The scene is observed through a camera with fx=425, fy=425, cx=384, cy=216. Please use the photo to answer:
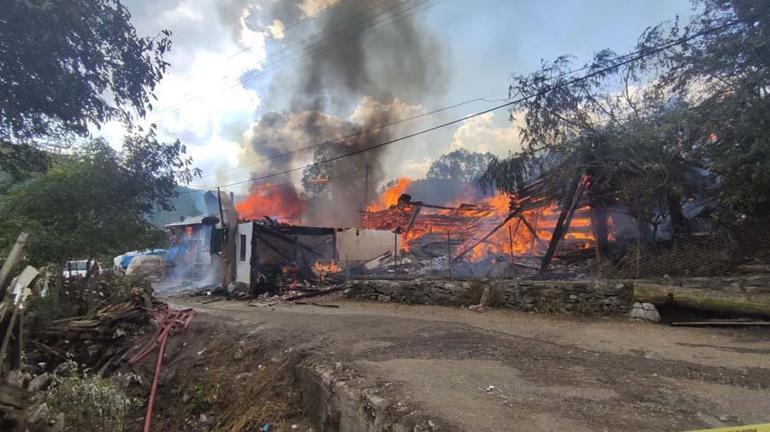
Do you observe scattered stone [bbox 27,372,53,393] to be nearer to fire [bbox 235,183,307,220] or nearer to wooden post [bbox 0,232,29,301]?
wooden post [bbox 0,232,29,301]

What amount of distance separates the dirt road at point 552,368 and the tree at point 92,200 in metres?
4.50

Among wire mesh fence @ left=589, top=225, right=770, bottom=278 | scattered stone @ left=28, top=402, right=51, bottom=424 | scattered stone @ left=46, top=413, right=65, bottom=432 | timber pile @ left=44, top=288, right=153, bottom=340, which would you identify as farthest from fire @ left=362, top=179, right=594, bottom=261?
scattered stone @ left=28, top=402, right=51, bottom=424

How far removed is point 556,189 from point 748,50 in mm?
5098

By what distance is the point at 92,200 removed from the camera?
9969 mm

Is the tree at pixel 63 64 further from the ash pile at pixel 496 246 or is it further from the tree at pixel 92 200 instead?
the ash pile at pixel 496 246

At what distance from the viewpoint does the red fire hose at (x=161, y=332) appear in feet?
25.4

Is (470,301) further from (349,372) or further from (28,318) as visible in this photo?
(28,318)

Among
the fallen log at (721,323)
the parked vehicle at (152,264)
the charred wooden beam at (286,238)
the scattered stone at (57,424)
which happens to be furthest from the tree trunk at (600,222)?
the parked vehicle at (152,264)

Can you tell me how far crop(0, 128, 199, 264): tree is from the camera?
9.34 m

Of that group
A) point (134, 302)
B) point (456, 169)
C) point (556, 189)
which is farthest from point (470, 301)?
point (456, 169)

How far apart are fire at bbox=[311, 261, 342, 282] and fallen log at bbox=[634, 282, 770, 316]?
11.4m

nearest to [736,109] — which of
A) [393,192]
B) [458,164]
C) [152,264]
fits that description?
[152,264]

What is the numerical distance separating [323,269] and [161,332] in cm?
841

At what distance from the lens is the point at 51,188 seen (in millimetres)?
9570
